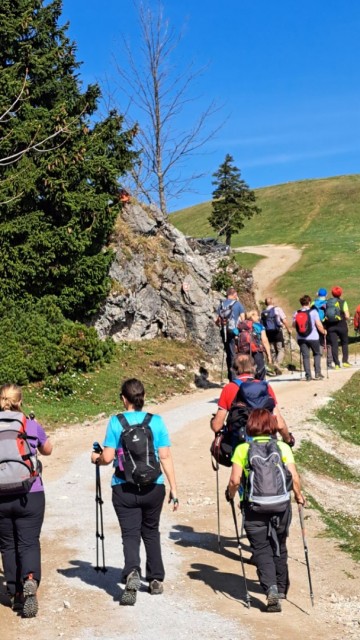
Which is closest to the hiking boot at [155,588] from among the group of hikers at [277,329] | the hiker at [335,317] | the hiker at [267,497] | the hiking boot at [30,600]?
the hiker at [267,497]

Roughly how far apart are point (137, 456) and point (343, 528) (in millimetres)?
4526

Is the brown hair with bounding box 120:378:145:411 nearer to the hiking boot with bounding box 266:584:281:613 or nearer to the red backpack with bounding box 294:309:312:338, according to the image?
the hiking boot with bounding box 266:584:281:613

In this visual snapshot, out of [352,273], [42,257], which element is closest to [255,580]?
[42,257]

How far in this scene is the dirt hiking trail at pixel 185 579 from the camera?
629 centimetres

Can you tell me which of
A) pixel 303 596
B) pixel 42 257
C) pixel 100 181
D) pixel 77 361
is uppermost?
pixel 100 181

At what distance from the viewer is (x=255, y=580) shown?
7719 mm

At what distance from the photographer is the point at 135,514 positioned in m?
6.79

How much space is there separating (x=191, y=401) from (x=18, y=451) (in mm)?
12405

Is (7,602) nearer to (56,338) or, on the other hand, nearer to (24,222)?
(56,338)

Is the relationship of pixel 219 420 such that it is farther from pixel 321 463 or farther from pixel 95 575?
pixel 321 463

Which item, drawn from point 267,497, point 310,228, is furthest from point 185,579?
point 310,228

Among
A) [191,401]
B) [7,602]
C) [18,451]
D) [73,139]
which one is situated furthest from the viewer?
[73,139]

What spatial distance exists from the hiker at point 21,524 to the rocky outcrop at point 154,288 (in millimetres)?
15077

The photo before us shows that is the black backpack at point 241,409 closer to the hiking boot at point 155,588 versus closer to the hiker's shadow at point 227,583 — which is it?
the hiker's shadow at point 227,583
